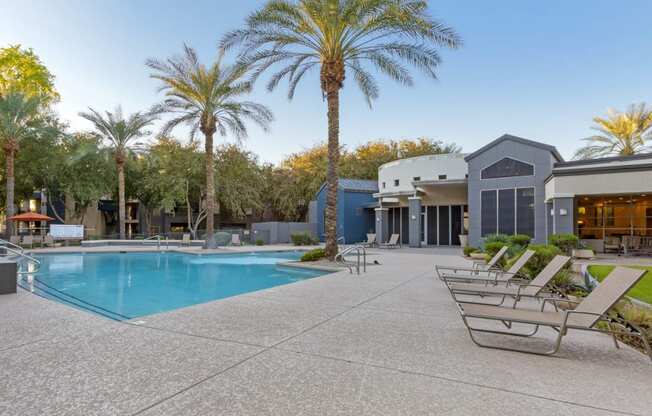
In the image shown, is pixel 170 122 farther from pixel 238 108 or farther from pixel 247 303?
pixel 247 303

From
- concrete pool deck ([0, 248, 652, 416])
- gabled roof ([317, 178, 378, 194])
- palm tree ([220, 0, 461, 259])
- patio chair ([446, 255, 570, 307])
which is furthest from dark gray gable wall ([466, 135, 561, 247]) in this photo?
concrete pool deck ([0, 248, 652, 416])

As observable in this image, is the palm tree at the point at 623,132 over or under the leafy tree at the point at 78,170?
over

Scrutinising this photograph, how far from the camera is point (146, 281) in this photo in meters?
11.6

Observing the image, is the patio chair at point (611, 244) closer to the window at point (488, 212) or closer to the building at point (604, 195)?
the building at point (604, 195)

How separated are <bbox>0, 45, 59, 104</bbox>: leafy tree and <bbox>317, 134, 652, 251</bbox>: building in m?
25.8

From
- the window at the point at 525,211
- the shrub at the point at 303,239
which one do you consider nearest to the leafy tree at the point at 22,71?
the shrub at the point at 303,239

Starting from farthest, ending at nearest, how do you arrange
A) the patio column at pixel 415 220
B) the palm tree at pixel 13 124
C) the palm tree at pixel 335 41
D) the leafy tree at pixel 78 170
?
1. the leafy tree at pixel 78 170
2. the palm tree at pixel 13 124
3. the patio column at pixel 415 220
4. the palm tree at pixel 335 41

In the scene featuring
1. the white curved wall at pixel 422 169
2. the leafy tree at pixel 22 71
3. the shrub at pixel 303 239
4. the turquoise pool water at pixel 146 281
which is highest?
the leafy tree at pixel 22 71

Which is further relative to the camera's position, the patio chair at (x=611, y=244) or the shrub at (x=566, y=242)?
the patio chair at (x=611, y=244)

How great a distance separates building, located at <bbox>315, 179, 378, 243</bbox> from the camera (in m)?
27.9

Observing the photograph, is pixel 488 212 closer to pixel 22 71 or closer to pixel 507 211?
pixel 507 211

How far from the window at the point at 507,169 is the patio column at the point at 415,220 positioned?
13.5 feet

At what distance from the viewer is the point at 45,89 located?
30.0 m

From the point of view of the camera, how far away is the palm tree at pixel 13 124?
2262 cm
